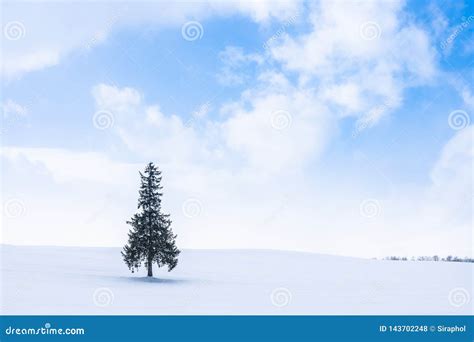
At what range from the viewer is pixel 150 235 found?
1352 inches

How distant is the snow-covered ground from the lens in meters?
23.3

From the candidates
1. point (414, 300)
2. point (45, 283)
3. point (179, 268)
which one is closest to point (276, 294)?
point (414, 300)

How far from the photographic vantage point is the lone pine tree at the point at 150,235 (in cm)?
3403

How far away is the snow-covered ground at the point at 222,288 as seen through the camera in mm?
23297

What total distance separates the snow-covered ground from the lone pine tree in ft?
4.35

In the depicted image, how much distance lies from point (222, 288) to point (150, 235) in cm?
670

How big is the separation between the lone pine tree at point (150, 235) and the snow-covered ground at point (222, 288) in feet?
4.35

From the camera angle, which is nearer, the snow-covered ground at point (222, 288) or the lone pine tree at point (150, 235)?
the snow-covered ground at point (222, 288)

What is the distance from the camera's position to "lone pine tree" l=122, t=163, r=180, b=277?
112ft

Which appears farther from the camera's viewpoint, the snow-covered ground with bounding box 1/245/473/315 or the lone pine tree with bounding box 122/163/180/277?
the lone pine tree with bounding box 122/163/180/277

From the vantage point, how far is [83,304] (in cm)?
2286
